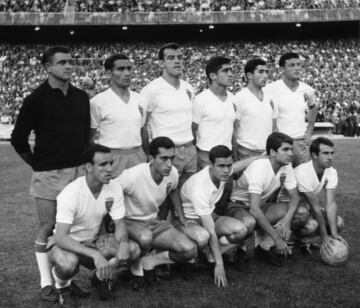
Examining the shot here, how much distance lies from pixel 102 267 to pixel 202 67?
1131 inches

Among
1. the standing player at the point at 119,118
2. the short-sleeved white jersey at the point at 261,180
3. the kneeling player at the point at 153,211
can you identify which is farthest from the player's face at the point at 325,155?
the standing player at the point at 119,118

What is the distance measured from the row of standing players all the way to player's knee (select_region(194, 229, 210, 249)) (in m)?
0.01

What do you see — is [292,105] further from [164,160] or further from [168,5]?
[168,5]

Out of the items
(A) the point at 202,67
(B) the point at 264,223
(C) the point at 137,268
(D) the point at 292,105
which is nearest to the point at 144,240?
(C) the point at 137,268

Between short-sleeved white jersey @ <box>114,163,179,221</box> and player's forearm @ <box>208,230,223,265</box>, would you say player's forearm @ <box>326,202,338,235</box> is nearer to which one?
player's forearm @ <box>208,230,223,265</box>

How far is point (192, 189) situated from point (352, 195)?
5292 mm

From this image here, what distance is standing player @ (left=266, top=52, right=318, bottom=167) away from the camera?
6652 millimetres

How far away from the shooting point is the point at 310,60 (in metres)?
32.4

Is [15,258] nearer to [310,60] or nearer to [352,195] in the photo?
[352,195]

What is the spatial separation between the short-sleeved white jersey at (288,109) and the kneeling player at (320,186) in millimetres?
778

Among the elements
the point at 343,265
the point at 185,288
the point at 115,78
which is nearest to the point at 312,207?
the point at 343,265

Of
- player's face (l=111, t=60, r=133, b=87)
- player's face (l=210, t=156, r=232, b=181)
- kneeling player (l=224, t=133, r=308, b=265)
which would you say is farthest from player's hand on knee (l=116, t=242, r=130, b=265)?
player's face (l=111, t=60, r=133, b=87)

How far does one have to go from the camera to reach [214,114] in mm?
5992

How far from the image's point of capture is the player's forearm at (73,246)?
4.32 metres
